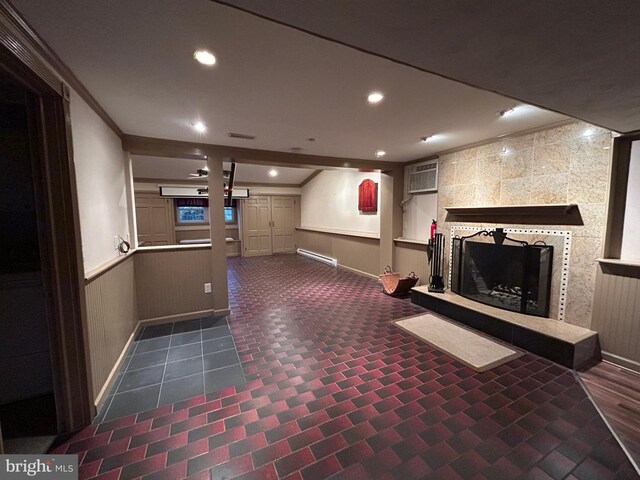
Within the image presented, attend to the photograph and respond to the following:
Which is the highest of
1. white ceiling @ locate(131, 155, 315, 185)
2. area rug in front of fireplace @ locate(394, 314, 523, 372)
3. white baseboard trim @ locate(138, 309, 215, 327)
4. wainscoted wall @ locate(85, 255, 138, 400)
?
white ceiling @ locate(131, 155, 315, 185)

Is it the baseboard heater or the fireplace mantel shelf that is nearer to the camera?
the fireplace mantel shelf

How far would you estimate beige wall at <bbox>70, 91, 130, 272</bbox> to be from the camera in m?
1.83

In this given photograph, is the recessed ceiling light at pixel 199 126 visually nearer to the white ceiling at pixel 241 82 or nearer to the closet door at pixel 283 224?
the white ceiling at pixel 241 82

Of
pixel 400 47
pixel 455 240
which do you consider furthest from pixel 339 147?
pixel 400 47

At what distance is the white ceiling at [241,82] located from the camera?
1.24m

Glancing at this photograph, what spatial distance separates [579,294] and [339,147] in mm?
3223

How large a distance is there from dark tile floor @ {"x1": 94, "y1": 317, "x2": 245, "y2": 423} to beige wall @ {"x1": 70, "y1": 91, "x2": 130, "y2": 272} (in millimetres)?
1014

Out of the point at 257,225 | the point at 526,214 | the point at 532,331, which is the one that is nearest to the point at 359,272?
the point at 526,214

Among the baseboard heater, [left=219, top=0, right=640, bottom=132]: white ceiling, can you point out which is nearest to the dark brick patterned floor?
[left=219, top=0, right=640, bottom=132]: white ceiling

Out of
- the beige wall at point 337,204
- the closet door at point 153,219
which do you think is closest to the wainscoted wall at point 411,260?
the beige wall at point 337,204

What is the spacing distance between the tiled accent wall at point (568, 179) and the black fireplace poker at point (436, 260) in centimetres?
63

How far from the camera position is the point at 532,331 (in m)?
2.59

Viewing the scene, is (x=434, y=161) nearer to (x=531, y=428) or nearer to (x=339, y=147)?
(x=339, y=147)

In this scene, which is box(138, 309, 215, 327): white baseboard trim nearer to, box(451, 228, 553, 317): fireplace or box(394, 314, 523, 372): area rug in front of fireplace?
box(394, 314, 523, 372): area rug in front of fireplace
